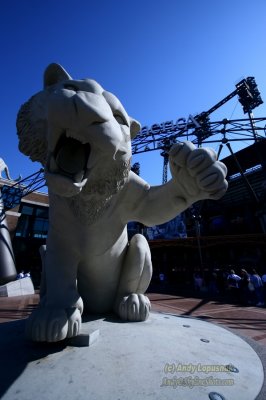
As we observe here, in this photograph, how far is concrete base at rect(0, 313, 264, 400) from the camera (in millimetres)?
939

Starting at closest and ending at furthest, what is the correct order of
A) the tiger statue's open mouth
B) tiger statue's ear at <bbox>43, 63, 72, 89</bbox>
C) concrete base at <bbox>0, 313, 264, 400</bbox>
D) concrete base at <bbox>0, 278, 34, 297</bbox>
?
1. concrete base at <bbox>0, 313, 264, 400</bbox>
2. the tiger statue's open mouth
3. tiger statue's ear at <bbox>43, 63, 72, 89</bbox>
4. concrete base at <bbox>0, 278, 34, 297</bbox>

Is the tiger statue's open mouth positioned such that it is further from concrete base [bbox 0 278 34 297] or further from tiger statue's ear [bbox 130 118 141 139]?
concrete base [bbox 0 278 34 297]

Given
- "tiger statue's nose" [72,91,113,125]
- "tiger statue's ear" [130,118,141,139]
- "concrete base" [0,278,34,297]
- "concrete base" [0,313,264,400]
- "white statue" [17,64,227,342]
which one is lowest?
"concrete base" [0,313,264,400]

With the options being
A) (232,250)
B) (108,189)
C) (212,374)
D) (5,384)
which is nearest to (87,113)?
(108,189)

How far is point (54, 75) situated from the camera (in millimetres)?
1632

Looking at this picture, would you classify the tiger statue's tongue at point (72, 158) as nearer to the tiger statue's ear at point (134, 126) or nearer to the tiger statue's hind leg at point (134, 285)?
the tiger statue's ear at point (134, 126)

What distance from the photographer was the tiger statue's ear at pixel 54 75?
5.31 ft

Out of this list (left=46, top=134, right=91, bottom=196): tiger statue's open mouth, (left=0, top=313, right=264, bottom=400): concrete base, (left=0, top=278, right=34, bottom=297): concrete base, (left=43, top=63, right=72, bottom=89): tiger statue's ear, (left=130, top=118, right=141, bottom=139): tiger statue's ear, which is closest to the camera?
(left=0, top=313, right=264, bottom=400): concrete base

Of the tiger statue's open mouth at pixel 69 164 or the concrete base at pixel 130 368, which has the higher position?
the tiger statue's open mouth at pixel 69 164

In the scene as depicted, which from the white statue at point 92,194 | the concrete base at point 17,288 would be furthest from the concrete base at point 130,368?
the concrete base at point 17,288

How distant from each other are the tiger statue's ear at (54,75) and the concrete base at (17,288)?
9074mm

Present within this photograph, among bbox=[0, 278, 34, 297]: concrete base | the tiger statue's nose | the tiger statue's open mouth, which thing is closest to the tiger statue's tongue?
the tiger statue's open mouth

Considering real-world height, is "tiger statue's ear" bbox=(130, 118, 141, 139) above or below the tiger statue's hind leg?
above

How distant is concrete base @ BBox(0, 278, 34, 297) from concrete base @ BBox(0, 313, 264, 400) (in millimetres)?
8515
